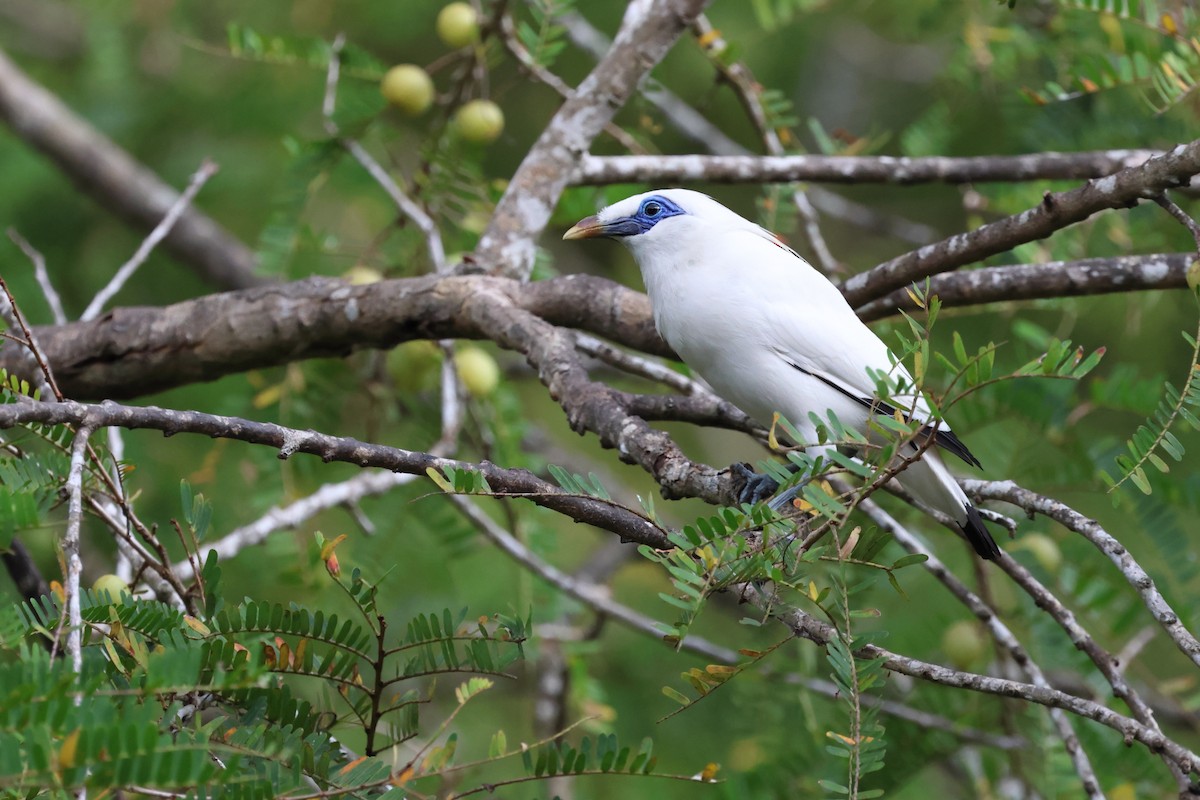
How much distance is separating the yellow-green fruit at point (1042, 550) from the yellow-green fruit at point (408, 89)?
311cm

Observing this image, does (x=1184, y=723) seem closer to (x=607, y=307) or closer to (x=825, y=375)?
(x=825, y=375)

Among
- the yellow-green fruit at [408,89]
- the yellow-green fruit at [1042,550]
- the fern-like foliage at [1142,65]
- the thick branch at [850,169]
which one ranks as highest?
the fern-like foliage at [1142,65]

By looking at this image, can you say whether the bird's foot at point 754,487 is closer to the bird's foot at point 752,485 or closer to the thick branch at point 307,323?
the bird's foot at point 752,485

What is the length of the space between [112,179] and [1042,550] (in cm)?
540

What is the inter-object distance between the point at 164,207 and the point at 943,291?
181 inches

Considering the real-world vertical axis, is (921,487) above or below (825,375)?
below

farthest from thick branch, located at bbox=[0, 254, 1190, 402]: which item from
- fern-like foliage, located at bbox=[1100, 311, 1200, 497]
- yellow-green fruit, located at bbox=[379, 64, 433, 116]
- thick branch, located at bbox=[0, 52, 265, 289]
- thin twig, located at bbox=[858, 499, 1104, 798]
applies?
thick branch, located at bbox=[0, 52, 265, 289]

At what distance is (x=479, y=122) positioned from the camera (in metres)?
4.52

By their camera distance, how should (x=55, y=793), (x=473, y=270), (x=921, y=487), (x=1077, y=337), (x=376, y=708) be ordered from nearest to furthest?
(x=55, y=793)
(x=376, y=708)
(x=921, y=487)
(x=473, y=270)
(x=1077, y=337)

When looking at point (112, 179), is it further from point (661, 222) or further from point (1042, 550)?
point (1042, 550)

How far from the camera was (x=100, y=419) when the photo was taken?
2213 millimetres

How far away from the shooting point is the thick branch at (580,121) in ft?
13.9

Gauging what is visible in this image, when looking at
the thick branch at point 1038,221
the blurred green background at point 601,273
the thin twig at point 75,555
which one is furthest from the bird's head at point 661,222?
the thin twig at point 75,555

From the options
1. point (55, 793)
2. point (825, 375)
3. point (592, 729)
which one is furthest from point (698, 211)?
point (55, 793)
